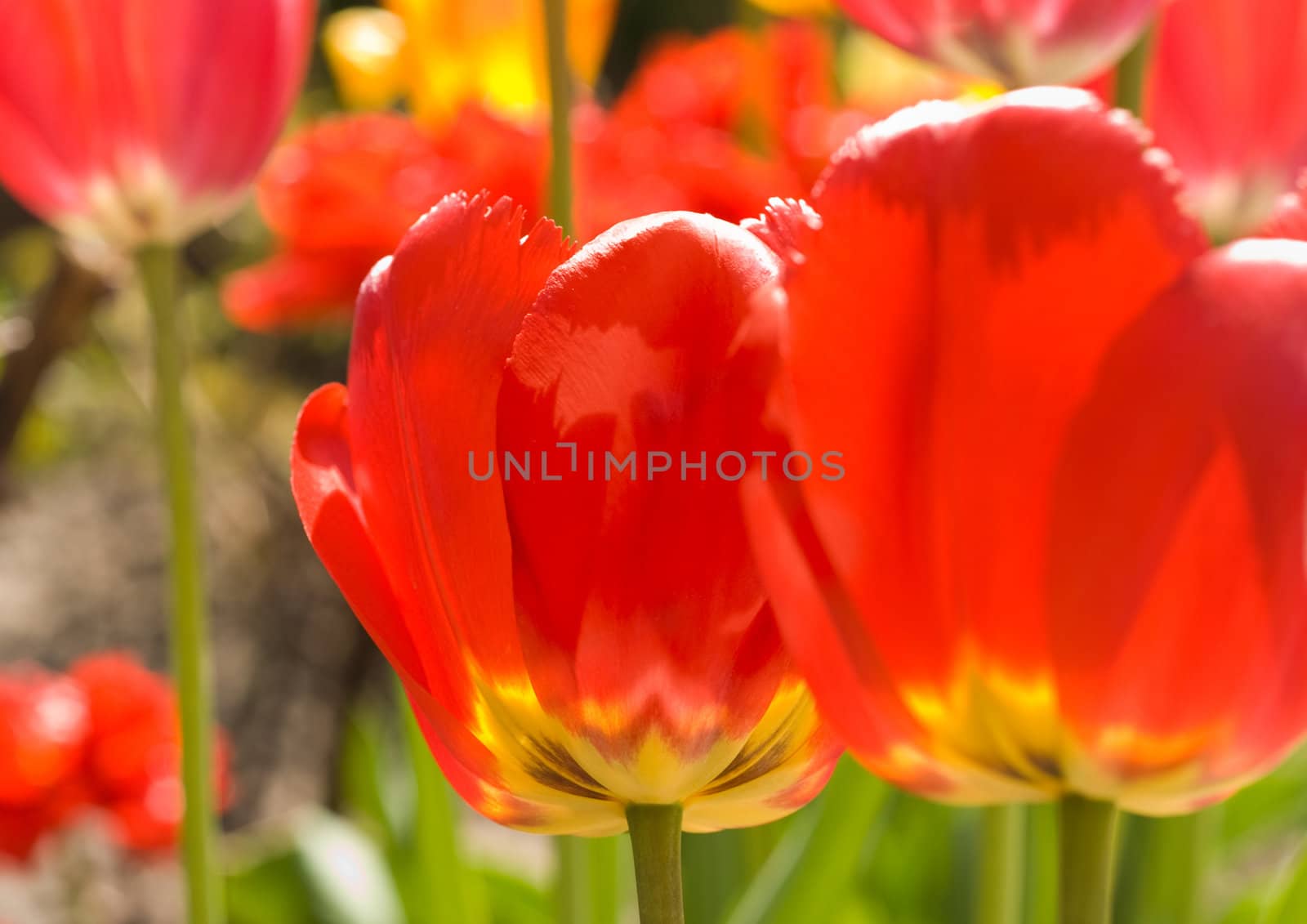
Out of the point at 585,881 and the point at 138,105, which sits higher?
the point at 138,105

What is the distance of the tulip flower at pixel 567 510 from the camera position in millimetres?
148

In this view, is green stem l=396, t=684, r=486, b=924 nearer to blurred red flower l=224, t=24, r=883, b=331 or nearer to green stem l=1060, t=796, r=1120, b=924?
blurred red flower l=224, t=24, r=883, b=331

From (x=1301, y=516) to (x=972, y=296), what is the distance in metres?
0.03

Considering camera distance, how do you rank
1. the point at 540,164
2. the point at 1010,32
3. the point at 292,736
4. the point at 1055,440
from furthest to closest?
the point at 292,736, the point at 540,164, the point at 1010,32, the point at 1055,440

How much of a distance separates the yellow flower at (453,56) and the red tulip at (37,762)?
1.26 feet

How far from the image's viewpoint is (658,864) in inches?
5.9

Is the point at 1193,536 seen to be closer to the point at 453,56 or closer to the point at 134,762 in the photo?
the point at 134,762

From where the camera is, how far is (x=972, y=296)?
13 centimetres

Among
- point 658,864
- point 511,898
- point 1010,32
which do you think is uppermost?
point 1010,32

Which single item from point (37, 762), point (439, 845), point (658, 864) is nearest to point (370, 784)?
point (37, 762)

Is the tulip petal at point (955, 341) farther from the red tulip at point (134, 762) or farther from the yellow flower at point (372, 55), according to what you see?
the yellow flower at point (372, 55)

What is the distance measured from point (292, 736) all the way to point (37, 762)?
979 mm

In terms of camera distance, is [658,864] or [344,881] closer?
[658,864]

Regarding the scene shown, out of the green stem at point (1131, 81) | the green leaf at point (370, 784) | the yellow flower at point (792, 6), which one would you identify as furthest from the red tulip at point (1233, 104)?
the green leaf at point (370, 784)
